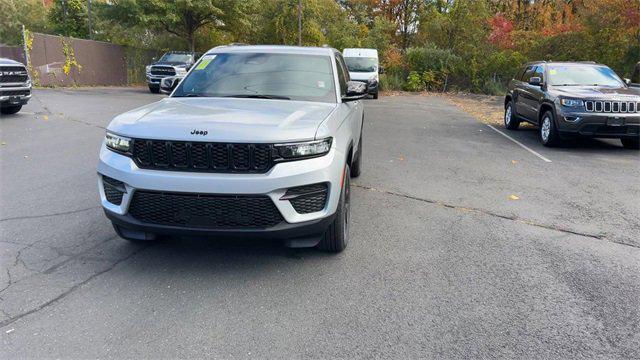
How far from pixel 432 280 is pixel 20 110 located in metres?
13.8

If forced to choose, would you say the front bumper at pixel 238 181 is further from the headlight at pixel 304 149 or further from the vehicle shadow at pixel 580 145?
the vehicle shadow at pixel 580 145

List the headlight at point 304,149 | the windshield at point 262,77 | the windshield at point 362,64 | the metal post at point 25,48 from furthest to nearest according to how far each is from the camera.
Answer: the windshield at point 362,64
the metal post at point 25,48
the windshield at point 262,77
the headlight at point 304,149

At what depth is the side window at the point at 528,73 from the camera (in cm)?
1197

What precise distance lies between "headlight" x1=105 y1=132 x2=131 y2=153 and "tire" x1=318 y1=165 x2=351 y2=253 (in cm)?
170

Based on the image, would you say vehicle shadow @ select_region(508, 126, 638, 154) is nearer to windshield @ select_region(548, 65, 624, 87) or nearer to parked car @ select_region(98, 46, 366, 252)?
windshield @ select_region(548, 65, 624, 87)

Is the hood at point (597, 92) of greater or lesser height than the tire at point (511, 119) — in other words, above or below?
above

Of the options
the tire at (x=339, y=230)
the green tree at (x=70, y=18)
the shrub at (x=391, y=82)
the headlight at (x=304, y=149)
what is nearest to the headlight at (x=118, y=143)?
the headlight at (x=304, y=149)

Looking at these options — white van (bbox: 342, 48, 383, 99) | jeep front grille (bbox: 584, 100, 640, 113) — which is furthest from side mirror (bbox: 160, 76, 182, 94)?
white van (bbox: 342, 48, 383, 99)

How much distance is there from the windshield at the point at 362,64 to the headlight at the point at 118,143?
20606 millimetres

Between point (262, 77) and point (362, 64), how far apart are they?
19.5 m

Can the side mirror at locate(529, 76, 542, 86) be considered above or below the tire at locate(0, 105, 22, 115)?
above

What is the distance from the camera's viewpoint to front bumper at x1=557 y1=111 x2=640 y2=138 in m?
9.37

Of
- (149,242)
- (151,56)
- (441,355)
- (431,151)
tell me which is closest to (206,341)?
(441,355)

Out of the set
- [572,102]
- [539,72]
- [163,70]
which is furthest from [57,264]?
[163,70]
